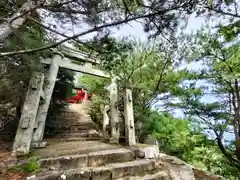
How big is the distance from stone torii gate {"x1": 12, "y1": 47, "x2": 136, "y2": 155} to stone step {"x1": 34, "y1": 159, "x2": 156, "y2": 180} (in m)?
0.80

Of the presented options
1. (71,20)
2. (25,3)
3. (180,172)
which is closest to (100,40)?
(71,20)

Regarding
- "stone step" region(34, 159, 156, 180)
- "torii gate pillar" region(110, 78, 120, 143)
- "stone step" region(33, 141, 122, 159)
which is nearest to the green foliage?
"torii gate pillar" region(110, 78, 120, 143)

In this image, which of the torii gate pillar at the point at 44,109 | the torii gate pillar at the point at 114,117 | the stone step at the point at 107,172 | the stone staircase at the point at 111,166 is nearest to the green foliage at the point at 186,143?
the torii gate pillar at the point at 114,117

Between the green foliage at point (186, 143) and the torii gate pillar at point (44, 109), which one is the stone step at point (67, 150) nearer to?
the torii gate pillar at point (44, 109)

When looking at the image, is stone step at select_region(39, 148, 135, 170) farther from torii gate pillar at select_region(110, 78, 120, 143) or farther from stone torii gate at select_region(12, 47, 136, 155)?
torii gate pillar at select_region(110, 78, 120, 143)

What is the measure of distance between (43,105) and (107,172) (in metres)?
1.88

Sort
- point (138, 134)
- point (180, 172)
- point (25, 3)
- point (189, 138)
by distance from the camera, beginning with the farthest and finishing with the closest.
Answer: point (189, 138), point (138, 134), point (180, 172), point (25, 3)

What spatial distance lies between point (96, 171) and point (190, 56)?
4756 millimetres

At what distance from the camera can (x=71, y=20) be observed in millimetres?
2564

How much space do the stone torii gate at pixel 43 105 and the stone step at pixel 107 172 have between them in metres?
0.80

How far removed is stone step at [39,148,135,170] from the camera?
2.50 m

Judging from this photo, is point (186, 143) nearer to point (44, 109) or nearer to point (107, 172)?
point (107, 172)

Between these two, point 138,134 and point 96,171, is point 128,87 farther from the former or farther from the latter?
point 96,171

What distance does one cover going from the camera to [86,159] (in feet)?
8.71
